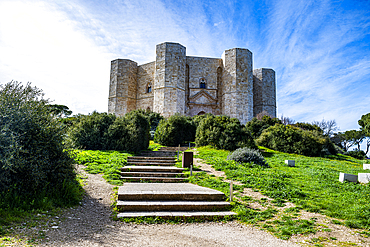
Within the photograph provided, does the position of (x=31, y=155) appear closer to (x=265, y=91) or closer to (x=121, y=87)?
(x=121, y=87)

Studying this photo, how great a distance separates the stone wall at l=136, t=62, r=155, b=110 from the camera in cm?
3161

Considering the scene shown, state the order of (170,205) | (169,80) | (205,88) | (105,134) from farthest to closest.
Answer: (205,88)
(169,80)
(105,134)
(170,205)

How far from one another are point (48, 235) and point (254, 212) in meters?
3.59

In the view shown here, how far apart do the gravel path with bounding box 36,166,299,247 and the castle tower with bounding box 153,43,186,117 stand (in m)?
23.7

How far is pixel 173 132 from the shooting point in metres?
15.0

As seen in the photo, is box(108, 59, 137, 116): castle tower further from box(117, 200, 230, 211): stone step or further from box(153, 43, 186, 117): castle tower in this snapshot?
box(117, 200, 230, 211): stone step

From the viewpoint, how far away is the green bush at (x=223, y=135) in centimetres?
1248

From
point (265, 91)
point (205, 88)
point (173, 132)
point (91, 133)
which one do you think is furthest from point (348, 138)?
point (91, 133)

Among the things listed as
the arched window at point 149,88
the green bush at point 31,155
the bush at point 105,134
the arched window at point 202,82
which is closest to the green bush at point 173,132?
the bush at point 105,134

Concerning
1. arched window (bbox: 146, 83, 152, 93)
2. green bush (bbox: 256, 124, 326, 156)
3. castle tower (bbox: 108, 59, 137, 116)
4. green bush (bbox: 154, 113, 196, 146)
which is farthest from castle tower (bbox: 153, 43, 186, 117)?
green bush (bbox: 256, 124, 326, 156)

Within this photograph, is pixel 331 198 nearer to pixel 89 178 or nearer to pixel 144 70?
pixel 89 178

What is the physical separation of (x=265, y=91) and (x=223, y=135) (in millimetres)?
23560

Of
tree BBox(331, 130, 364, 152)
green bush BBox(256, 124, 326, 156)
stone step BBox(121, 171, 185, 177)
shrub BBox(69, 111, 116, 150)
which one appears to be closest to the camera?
stone step BBox(121, 171, 185, 177)

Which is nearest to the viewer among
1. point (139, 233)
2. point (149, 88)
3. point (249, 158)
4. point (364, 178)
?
point (139, 233)
